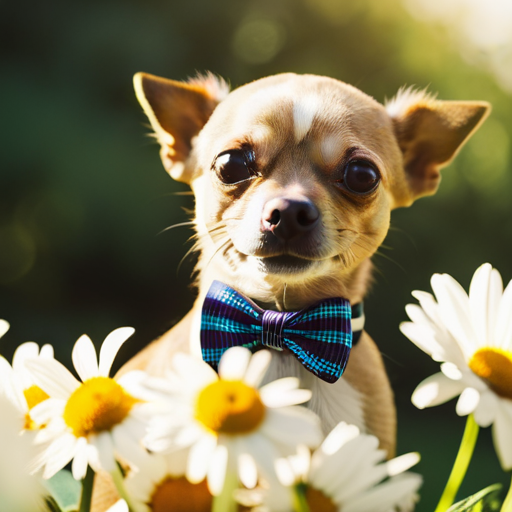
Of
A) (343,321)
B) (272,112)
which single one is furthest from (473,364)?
(272,112)

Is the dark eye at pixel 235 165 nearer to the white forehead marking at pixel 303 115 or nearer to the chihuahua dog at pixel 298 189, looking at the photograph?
the chihuahua dog at pixel 298 189

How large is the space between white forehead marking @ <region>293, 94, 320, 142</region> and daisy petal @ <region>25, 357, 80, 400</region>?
2.37 feet

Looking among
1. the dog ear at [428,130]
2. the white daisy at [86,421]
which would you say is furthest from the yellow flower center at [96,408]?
the dog ear at [428,130]

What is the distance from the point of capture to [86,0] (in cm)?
286

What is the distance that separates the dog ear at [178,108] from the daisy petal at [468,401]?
98 centimetres

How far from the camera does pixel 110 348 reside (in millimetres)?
787

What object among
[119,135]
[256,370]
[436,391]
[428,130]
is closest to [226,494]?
[256,370]

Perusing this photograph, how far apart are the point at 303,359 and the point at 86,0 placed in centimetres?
245

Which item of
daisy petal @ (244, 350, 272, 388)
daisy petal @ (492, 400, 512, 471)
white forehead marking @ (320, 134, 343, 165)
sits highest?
Answer: white forehead marking @ (320, 134, 343, 165)

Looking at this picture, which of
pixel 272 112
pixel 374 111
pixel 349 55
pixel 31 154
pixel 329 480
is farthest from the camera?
pixel 349 55

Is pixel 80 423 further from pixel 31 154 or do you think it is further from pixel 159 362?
pixel 31 154

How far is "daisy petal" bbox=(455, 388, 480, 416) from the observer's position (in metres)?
0.63

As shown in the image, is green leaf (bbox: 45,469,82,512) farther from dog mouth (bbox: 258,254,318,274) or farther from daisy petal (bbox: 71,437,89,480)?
dog mouth (bbox: 258,254,318,274)

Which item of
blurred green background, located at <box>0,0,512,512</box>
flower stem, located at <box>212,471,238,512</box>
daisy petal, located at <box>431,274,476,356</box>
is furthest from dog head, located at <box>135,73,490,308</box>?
blurred green background, located at <box>0,0,512,512</box>
